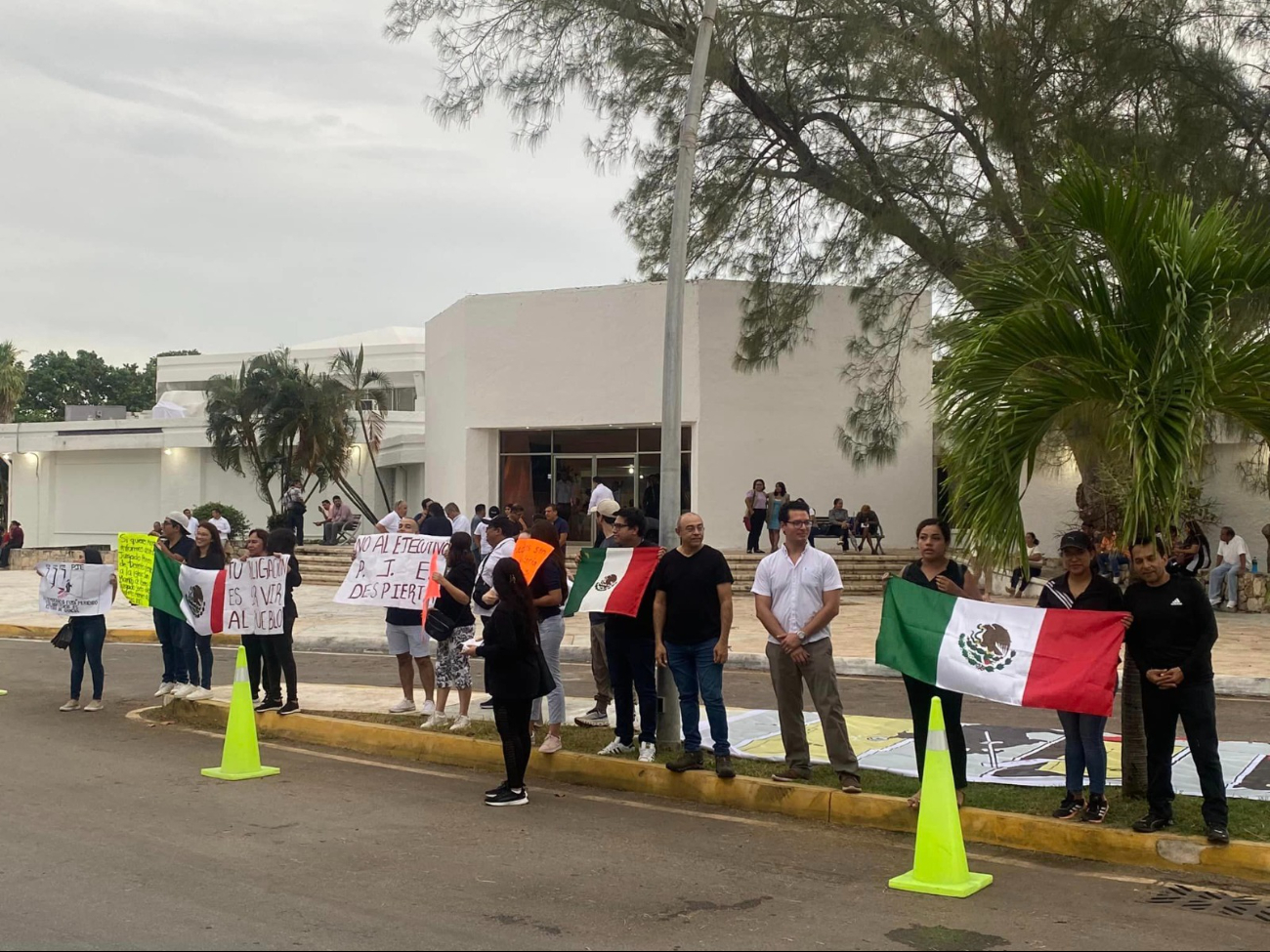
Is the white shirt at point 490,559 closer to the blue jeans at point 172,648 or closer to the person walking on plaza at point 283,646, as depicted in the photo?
the person walking on plaza at point 283,646

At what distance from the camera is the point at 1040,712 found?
39.2 ft

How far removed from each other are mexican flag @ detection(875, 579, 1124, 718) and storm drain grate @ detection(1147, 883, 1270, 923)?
1107 mm

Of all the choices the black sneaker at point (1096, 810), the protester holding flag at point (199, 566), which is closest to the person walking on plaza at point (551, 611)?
the black sneaker at point (1096, 810)

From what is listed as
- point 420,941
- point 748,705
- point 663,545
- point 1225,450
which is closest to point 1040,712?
point 748,705

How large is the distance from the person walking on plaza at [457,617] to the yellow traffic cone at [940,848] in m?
5.00

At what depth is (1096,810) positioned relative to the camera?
744 cm

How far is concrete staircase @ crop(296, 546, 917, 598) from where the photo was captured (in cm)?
2744

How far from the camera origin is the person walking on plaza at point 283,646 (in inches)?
457

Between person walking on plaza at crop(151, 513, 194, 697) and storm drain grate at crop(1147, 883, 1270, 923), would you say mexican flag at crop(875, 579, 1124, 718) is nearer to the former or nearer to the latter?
storm drain grate at crop(1147, 883, 1270, 923)

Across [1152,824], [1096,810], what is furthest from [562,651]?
[1152,824]

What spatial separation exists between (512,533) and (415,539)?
103cm

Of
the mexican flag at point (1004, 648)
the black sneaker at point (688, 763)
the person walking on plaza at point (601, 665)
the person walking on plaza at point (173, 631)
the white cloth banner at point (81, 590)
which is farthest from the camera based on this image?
the person walking on plaza at point (173, 631)

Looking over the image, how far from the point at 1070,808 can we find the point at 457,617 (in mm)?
5283

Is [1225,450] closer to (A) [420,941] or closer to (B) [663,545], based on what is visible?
(B) [663,545]
